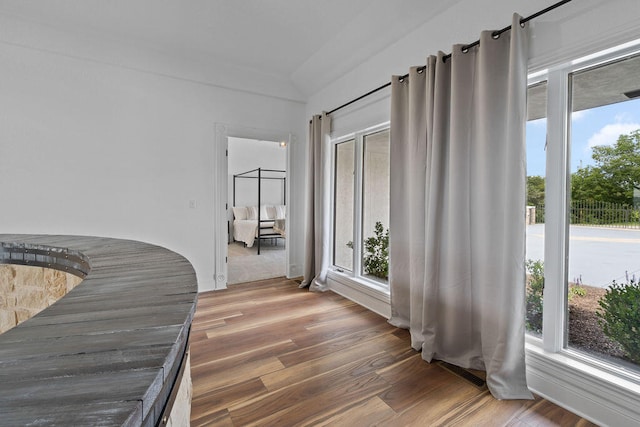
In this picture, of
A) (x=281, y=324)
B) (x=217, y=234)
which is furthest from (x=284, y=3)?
(x=281, y=324)

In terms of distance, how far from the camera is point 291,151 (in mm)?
4195

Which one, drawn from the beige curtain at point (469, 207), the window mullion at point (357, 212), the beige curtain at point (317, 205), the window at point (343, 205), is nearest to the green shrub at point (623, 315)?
the beige curtain at point (469, 207)

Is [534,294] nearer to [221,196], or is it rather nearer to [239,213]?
[221,196]

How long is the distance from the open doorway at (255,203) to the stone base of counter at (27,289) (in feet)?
13.2

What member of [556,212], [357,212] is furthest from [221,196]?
[556,212]

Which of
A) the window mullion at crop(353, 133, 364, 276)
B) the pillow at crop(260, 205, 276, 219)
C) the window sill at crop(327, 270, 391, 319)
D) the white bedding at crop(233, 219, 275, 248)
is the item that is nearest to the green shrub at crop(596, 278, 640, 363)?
the window sill at crop(327, 270, 391, 319)

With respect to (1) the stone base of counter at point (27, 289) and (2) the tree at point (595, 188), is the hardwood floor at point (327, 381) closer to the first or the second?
(1) the stone base of counter at point (27, 289)

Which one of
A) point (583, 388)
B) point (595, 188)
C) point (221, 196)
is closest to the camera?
point (583, 388)

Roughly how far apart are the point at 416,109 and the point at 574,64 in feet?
3.16

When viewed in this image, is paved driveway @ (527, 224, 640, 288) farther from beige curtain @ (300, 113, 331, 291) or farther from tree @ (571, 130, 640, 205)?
beige curtain @ (300, 113, 331, 291)

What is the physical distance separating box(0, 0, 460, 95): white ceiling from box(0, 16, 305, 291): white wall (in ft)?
0.76

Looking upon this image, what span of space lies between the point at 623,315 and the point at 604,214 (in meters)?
0.56

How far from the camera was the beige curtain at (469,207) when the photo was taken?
1740mm

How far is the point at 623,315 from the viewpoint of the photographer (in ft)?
5.25
